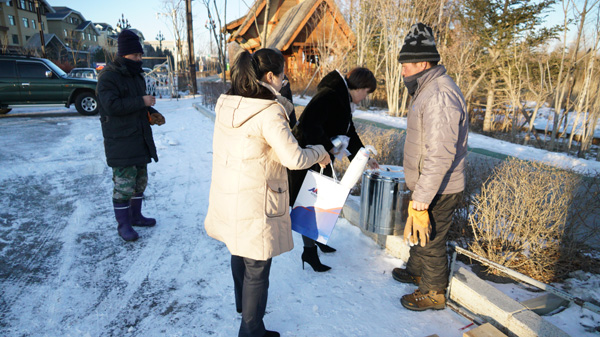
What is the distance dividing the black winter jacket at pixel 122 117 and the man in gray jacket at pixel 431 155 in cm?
249

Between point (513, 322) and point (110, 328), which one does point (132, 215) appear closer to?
point (110, 328)

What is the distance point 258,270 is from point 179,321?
0.87 m

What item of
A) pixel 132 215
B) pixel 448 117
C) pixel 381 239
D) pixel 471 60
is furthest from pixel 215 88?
pixel 448 117

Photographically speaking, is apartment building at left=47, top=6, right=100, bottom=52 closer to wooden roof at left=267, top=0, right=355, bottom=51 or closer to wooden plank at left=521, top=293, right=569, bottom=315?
wooden roof at left=267, top=0, right=355, bottom=51

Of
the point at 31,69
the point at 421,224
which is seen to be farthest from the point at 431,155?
the point at 31,69

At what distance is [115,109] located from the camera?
10.1ft

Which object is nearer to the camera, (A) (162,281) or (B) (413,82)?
(B) (413,82)

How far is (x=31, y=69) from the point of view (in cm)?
1098

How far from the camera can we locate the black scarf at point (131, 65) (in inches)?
124

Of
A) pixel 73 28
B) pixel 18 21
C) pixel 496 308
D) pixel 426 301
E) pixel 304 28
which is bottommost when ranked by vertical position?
pixel 426 301

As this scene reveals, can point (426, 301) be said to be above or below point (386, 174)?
below

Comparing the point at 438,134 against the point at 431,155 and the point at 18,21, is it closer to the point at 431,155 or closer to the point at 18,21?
the point at 431,155

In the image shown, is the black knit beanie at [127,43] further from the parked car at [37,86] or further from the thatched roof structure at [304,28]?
the thatched roof structure at [304,28]

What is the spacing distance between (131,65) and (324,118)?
1986mm
